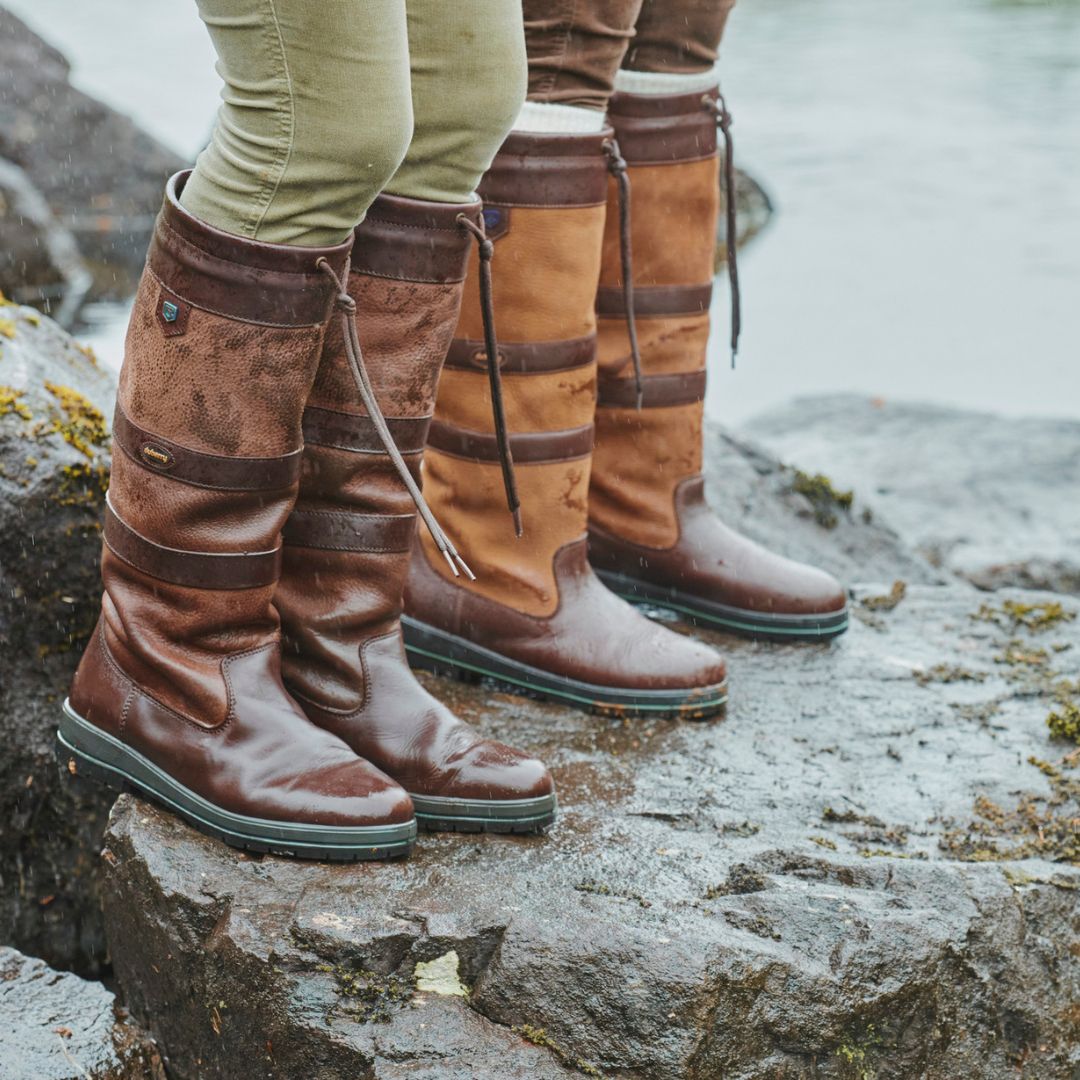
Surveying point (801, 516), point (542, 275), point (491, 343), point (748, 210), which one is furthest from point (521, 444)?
point (748, 210)

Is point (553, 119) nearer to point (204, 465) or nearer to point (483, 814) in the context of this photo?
point (204, 465)

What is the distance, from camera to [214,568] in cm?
204

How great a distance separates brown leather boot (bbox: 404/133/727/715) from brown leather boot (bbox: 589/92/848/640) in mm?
340

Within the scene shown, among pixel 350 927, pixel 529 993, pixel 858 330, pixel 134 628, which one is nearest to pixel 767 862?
pixel 529 993

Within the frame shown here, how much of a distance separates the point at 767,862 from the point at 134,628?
0.96m

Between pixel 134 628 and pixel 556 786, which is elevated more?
pixel 134 628

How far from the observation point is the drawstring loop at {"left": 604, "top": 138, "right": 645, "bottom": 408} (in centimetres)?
257

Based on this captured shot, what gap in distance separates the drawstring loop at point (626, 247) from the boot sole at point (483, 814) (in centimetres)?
96

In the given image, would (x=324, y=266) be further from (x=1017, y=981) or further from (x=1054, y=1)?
(x=1054, y=1)

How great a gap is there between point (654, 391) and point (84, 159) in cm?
595

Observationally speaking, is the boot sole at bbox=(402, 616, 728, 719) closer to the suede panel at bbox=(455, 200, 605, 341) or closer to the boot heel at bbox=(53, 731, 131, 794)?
the suede panel at bbox=(455, 200, 605, 341)

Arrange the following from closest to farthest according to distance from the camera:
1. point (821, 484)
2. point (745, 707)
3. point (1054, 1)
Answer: point (745, 707) < point (821, 484) < point (1054, 1)

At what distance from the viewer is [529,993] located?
1899 millimetres

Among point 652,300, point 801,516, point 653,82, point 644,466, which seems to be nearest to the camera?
point 653,82
